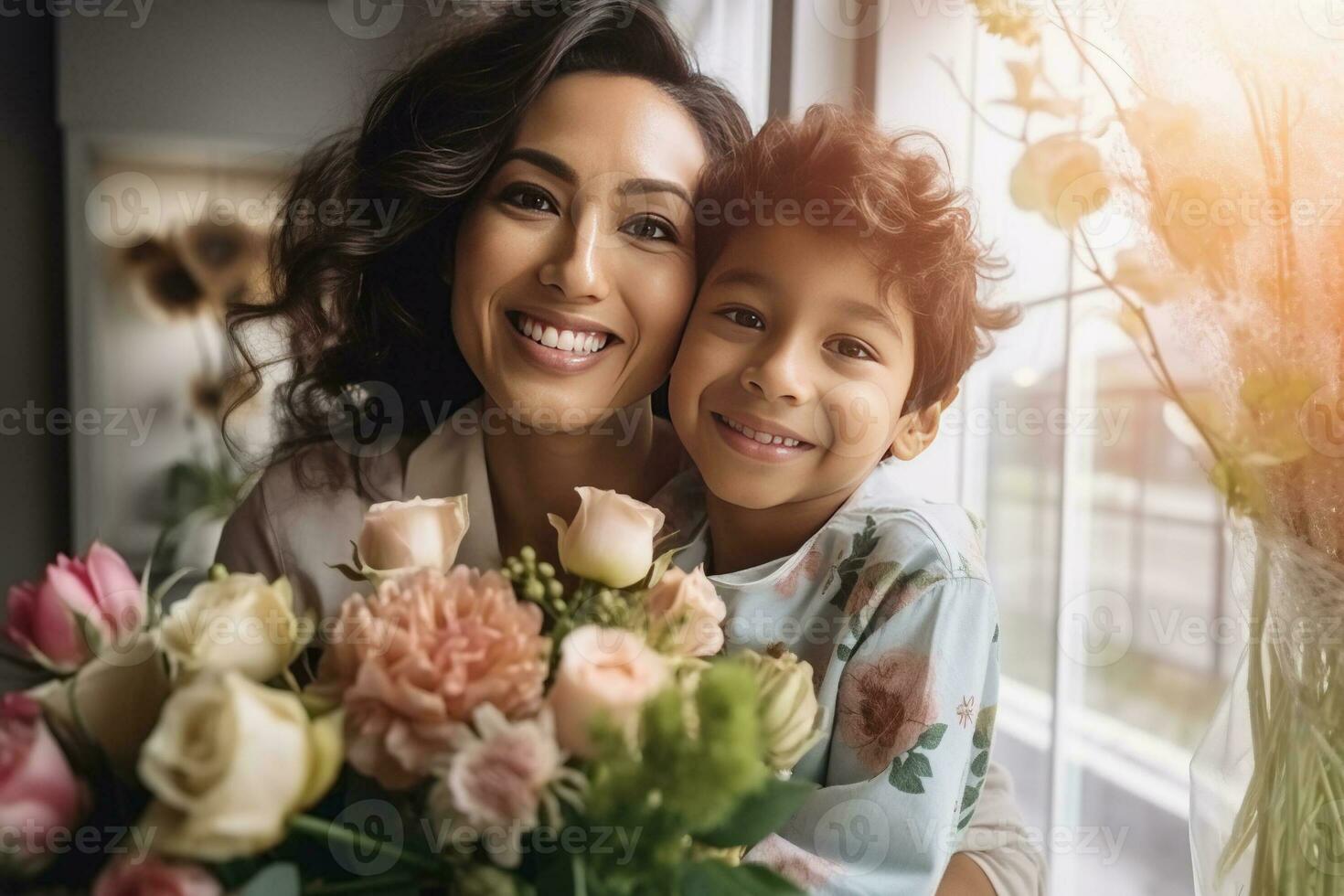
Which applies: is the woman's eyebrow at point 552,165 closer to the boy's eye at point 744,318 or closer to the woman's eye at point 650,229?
the woman's eye at point 650,229

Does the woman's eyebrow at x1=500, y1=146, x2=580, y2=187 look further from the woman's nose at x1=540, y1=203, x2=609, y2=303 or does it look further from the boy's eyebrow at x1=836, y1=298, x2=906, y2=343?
the boy's eyebrow at x1=836, y1=298, x2=906, y2=343

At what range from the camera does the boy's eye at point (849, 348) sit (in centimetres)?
63

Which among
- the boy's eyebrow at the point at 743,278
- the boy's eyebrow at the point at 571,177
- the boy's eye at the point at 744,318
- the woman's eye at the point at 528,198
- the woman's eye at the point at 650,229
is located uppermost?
the boy's eyebrow at the point at 571,177

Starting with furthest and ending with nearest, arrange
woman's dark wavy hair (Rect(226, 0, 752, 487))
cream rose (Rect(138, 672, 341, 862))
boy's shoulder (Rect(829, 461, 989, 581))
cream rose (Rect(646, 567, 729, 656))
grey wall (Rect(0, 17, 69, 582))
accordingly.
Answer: grey wall (Rect(0, 17, 69, 582)) → woman's dark wavy hair (Rect(226, 0, 752, 487)) → boy's shoulder (Rect(829, 461, 989, 581)) → cream rose (Rect(646, 567, 729, 656)) → cream rose (Rect(138, 672, 341, 862))

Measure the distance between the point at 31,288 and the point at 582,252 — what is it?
0.92m

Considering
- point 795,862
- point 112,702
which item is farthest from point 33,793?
point 795,862

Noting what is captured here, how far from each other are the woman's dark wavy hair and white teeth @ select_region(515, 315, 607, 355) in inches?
5.2

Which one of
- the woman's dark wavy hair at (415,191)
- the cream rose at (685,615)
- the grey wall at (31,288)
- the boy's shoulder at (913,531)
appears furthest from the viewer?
the grey wall at (31,288)

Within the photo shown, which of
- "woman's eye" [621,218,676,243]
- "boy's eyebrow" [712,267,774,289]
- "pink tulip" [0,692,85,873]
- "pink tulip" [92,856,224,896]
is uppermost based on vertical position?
"woman's eye" [621,218,676,243]

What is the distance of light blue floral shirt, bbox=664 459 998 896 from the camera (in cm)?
53

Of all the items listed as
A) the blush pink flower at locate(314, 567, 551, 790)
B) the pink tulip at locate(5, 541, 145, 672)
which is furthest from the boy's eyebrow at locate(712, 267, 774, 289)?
the pink tulip at locate(5, 541, 145, 672)

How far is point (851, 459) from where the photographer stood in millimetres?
630

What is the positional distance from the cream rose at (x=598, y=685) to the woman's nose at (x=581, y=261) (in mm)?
309

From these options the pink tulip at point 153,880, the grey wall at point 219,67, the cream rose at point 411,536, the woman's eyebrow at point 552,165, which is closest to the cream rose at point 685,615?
the cream rose at point 411,536
